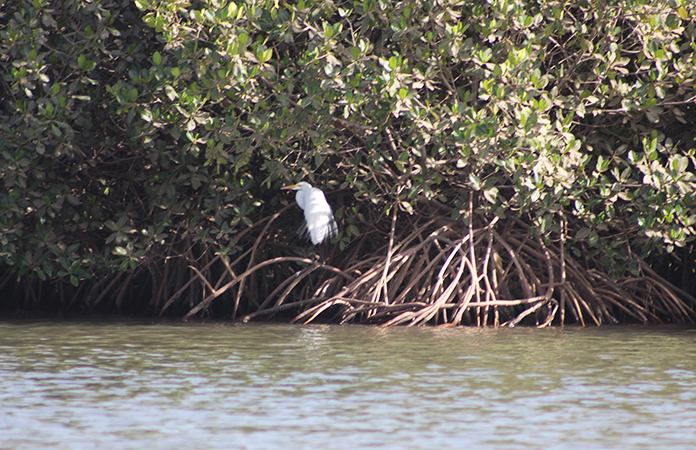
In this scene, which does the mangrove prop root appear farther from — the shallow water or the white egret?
the shallow water

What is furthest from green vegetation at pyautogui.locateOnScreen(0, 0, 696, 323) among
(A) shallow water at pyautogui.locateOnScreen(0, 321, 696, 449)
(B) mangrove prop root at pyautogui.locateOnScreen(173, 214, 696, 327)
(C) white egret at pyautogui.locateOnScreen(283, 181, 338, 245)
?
(A) shallow water at pyautogui.locateOnScreen(0, 321, 696, 449)

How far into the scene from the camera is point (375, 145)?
764cm

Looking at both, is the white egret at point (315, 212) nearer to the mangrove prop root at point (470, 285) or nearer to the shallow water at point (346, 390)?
the mangrove prop root at point (470, 285)

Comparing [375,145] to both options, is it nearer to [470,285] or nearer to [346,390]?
[470,285]

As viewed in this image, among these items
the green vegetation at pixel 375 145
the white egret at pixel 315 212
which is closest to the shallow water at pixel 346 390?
the green vegetation at pixel 375 145

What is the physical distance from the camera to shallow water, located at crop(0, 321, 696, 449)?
3869 millimetres

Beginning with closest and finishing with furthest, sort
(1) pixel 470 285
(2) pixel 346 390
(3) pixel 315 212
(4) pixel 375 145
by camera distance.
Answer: (2) pixel 346 390
(4) pixel 375 145
(1) pixel 470 285
(3) pixel 315 212

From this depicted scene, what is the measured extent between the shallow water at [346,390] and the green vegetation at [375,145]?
3.32 ft

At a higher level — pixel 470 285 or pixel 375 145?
pixel 375 145

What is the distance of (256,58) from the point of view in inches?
291

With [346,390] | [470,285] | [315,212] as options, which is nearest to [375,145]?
[315,212]

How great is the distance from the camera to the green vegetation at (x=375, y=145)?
23.9 ft

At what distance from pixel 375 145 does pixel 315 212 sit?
2.99 feet

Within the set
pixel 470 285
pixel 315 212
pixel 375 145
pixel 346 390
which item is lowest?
pixel 346 390
